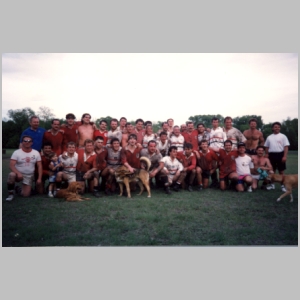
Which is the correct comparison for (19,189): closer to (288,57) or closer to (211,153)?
(211,153)

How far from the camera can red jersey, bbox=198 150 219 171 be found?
7.07 metres

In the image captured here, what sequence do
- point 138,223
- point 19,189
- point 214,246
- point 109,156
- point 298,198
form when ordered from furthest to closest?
point 109,156 < point 19,189 < point 298,198 < point 138,223 < point 214,246

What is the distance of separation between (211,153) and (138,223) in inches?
137

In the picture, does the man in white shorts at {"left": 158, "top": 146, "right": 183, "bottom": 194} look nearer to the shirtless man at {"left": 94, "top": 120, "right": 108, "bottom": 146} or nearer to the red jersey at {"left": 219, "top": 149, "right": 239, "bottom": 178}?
the red jersey at {"left": 219, "top": 149, "right": 239, "bottom": 178}

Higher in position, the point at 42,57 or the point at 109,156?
the point at 42,57

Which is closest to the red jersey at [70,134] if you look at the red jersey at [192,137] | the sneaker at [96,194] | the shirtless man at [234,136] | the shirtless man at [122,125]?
the shirtless man at [122,125]

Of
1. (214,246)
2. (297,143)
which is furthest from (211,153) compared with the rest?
(214,246)

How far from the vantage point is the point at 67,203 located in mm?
5520

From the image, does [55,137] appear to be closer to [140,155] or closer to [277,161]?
[140,155]

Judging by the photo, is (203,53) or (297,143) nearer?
(203,53)

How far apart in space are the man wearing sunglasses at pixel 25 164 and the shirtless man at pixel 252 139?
5.81m

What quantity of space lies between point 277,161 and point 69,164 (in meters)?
5.62

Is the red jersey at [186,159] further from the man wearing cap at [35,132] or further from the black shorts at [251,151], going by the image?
the man wearing cap at [35,132]

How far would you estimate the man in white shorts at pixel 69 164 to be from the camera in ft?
20.6
